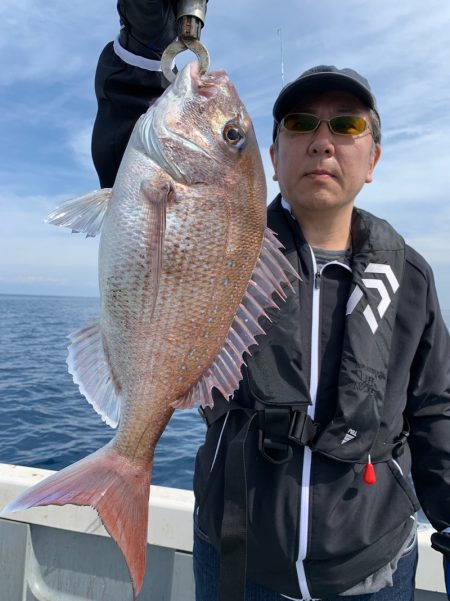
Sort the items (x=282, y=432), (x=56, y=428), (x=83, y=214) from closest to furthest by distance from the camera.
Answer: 1. (x=83, y=214)
2. (x=282, y=432)
3. (x=56, y=428)

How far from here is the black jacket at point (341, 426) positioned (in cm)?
202

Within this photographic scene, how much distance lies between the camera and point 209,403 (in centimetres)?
174

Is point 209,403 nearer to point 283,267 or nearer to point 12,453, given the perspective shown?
point 283,267

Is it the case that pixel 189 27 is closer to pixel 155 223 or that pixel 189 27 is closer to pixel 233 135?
pixel 233 135

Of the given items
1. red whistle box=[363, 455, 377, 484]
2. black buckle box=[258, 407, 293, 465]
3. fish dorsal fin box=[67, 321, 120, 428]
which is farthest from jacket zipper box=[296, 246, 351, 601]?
fish dorsal fin box=[67, 321, 120, 428]

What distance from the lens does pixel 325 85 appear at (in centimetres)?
221

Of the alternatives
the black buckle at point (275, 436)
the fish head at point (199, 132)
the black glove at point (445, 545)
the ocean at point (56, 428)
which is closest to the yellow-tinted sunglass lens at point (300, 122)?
the fish head at point (199, 132)

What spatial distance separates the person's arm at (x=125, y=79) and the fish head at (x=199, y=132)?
307 millimetres

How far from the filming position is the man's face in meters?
2.19

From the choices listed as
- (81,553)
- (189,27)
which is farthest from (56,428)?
(189,27)

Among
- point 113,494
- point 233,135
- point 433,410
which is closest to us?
point 113,494

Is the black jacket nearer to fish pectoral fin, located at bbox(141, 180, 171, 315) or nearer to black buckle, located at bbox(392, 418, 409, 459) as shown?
black buckle, located at bbox(392, 418, 409, 459)

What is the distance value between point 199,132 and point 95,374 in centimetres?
99

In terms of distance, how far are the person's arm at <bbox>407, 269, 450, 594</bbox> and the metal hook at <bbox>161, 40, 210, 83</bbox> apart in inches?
58.5
